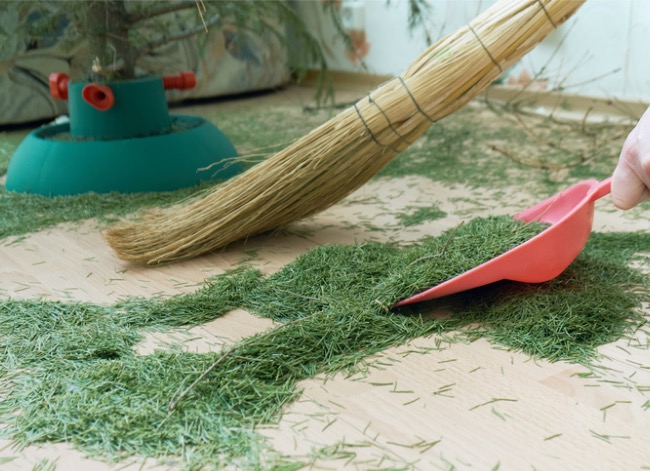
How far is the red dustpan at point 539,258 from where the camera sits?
42.3 inches

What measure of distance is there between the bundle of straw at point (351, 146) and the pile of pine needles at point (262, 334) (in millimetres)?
138

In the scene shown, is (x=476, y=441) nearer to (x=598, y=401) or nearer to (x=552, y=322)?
(x=598, y=401)

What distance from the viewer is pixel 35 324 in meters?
1.11

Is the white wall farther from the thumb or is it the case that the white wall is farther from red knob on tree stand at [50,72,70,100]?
the thumb

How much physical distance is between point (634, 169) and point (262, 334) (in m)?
0.54

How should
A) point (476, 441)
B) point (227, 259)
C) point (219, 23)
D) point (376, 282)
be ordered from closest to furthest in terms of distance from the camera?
point (476, 441) → point (376, 282) → point (227, 259) → point (219, 23)

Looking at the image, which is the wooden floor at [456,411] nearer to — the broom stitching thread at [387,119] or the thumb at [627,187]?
the thumb at [627,187]

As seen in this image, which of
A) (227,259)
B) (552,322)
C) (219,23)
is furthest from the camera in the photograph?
(219,23)

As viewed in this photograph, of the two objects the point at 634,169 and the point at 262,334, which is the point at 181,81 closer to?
the point at 262,334

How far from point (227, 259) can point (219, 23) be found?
1.02 meters

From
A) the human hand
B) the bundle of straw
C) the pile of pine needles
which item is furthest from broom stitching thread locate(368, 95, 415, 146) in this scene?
the human hand

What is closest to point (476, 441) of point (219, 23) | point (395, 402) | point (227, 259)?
point (395, 402)

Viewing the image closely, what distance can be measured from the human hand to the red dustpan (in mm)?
127

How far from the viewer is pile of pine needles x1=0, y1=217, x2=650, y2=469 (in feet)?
2.73
